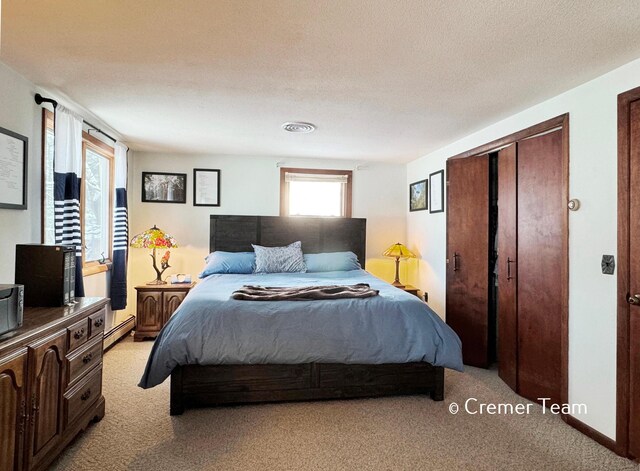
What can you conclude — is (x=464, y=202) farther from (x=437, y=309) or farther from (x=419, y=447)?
(x=419, y=447)

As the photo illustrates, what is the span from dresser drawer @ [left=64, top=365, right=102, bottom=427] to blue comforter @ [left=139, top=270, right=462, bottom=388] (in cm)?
28

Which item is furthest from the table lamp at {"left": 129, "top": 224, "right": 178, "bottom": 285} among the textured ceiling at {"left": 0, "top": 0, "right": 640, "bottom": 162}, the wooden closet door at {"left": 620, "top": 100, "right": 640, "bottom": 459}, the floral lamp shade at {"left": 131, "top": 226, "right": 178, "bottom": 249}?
the wooden closet door at {"left": 620, "top": 100, "right": 640, "bottom": 459}

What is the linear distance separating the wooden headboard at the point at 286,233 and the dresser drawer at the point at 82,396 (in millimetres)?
2460

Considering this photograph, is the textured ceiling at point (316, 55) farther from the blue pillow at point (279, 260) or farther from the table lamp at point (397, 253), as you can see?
the table lamp at point (397, 253)

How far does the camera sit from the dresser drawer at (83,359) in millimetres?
1939

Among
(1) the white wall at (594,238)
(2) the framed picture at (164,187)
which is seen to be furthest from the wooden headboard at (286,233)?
(1) the white wall at (594,238)

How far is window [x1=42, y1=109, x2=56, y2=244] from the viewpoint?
264 centimetres

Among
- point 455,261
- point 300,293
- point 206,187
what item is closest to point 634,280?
point 455,261

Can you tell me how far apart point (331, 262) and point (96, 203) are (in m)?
2.67

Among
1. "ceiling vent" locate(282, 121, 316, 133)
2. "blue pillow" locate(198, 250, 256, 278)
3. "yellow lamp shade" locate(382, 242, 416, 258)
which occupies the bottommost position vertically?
"blue pillow" locate(198, 250, 256, 278)

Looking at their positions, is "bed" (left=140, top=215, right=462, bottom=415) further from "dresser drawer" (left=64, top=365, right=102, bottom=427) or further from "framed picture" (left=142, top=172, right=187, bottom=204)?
"framed picture" (left=142, top=172, right=187, bottom=204)

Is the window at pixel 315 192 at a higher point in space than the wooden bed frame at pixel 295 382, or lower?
higher

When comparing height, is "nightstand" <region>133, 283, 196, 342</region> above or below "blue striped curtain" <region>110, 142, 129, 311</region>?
below

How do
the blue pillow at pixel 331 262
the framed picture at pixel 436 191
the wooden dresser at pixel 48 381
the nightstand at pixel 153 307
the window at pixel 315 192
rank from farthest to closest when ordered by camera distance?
the window at pixel 315 192 < the blue pillow at pixel 331 262 < the framed picture at pixel 436 191 < the nightstand at pixel 153 307 < the wooden dresser at pixel 48 381
